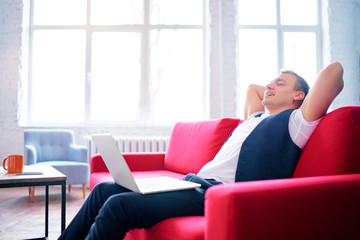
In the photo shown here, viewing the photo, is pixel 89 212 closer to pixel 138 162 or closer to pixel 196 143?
pixel 196 143

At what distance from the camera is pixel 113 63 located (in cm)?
450

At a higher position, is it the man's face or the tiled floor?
the man's face

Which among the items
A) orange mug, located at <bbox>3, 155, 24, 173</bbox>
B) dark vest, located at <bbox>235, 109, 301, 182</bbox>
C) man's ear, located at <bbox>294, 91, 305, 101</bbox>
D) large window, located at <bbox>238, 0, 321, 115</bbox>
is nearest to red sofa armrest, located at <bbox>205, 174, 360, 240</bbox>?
dark vest, located at <bbox>235, 109, 301, 182</bbox>

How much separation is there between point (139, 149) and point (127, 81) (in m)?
1.11

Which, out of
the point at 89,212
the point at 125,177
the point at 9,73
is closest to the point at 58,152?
the point at 9,73

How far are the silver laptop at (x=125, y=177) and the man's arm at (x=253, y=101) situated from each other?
816 mm

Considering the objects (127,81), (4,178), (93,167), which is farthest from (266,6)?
(4,178)

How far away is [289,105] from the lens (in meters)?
1.55

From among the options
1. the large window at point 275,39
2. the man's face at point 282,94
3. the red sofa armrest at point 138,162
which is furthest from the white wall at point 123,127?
the man's face at point 282,94

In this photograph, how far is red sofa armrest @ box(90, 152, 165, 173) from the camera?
8.08ft

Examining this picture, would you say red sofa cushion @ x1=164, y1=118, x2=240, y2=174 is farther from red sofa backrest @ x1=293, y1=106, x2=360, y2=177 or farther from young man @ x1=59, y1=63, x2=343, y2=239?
red sofa backrest @ x1=293, y1=106, x2=360, y2=177

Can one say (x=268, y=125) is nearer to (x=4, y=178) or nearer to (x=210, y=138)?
(x=210, y=138)

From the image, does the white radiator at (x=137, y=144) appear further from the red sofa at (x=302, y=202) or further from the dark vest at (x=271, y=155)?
the dark vest at (x=271, y=155)

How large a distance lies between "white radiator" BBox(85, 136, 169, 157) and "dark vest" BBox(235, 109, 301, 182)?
9.15ft
